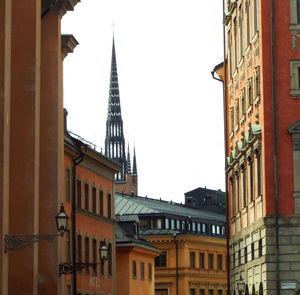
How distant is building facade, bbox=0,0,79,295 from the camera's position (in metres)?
28.9

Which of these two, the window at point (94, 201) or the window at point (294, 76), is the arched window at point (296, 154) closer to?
the window at point (294, 76)

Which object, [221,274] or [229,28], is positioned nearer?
[229,28]

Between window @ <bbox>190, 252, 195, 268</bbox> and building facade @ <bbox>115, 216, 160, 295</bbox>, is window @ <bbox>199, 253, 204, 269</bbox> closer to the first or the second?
window @ <bbox>190, 252, 195, 268</bbox>

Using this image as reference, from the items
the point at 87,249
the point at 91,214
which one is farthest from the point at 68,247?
the point at 91,214

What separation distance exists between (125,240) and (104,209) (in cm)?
962

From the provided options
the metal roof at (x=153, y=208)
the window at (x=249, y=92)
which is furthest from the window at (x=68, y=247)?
the metal roof at (x=153, y=208)

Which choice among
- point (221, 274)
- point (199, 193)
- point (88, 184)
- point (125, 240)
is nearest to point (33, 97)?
point (88, 184)

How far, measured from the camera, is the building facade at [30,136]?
2892cm

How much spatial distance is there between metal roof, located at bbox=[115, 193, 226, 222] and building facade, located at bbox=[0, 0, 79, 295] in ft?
→ 227

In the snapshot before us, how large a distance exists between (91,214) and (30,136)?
34.1 meters

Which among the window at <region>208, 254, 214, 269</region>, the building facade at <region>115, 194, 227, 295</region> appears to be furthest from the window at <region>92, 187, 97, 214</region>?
the window at <region>208, 254, 214, 269</region>

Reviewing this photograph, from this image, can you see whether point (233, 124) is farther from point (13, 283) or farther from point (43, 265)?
point (13, 283)

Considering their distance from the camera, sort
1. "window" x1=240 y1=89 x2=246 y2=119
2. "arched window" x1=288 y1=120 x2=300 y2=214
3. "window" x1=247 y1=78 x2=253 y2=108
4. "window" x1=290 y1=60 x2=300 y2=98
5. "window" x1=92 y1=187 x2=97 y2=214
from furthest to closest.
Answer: "window" x1=92 y1=187 x2=97 y2=214
"window" x1=240 y1=89 x2=246 y2=119
"window" x1=247 y1=78 x2=253 y2=108
"window" x1=290 y1=60 x2=300 y2=98
"arched window" x1=288 y1=120 x2=300 y2=214

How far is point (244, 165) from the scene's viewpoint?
5284cm
